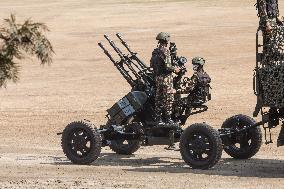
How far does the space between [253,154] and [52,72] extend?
19962 mm

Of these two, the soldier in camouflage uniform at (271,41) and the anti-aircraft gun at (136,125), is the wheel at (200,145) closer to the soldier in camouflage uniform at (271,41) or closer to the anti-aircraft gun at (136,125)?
the anti-aircraft gun at (136,125)

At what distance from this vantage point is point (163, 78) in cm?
1352

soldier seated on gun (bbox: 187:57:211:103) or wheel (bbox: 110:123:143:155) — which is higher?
soldier seated on gun (bbox: 187:57:211:103)

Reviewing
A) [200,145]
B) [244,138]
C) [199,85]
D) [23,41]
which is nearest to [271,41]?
Result: [200,145]

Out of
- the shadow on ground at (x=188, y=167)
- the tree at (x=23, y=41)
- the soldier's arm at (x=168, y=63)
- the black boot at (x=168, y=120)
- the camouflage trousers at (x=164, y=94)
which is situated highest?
the tree at (x=23, y=41)

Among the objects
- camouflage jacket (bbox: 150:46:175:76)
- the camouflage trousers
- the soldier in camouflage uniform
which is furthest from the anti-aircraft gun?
the soldier in camouflage uniform

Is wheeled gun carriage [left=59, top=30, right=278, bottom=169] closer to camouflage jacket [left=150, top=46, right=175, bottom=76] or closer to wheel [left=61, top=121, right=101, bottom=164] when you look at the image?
wheel [left=61, top=121, right=101, bottom=164]

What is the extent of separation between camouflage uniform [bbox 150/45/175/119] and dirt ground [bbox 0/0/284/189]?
3.38 feet

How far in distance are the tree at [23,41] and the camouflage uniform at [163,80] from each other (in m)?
8.69

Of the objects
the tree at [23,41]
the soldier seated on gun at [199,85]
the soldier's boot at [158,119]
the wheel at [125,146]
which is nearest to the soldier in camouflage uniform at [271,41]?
the soldier seated on gun at [199,85]

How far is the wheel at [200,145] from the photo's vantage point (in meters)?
12.2

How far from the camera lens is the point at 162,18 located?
52281 mm

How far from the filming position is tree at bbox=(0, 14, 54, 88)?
4711 mm

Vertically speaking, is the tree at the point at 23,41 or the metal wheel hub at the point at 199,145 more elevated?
the tree at the point at 23,41
